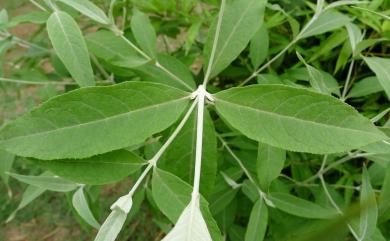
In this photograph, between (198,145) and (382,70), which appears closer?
(198,145)

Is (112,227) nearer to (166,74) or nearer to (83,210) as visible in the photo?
(83,210)

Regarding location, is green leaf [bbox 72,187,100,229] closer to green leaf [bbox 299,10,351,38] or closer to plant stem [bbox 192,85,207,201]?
plant stem [bbox 192,85,207,201]

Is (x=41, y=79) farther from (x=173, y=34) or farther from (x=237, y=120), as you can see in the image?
(x=237, y=120)

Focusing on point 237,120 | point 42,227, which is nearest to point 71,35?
point 237,120

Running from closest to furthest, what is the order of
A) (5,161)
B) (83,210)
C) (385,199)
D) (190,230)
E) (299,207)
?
(190,230), (385,199), (83,210), (299,207), (5,161)

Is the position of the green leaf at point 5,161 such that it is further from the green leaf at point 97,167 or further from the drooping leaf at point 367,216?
the drooping leaf at point 367,216

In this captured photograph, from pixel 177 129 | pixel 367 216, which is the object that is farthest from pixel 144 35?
pixel 367 216
